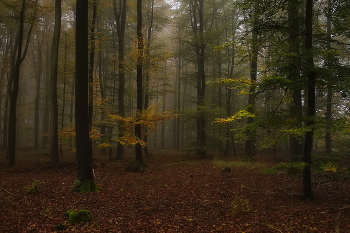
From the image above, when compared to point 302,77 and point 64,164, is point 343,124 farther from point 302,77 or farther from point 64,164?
point 64,164

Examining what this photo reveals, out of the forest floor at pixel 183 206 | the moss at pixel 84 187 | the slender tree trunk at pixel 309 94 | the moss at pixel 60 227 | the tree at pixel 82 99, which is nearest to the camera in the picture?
the moss at pixel 60 227

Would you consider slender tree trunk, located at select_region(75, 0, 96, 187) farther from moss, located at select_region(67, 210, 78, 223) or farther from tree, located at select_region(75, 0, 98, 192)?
moss, located at select_region(67, 210, 78, 223)

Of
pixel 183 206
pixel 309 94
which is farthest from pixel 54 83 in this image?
pixel 309 94

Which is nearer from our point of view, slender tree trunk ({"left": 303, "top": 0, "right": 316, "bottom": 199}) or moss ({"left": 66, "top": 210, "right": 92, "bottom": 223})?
moss ({"left": 66, "top": 210, "right": 92, "bottom": 223})

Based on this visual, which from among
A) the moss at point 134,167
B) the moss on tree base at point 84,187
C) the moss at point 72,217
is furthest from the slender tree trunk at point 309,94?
the moss at point 134,167

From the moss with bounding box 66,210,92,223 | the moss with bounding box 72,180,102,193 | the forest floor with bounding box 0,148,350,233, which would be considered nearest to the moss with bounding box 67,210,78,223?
the moss with bounding box 66,210,92,223

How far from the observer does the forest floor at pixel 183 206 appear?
5.36 m

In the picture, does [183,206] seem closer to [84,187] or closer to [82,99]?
[84,187]

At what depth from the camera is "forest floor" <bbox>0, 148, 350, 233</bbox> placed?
5.36 m

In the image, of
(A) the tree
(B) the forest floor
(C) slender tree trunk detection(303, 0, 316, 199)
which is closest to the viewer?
(B) the forest floor

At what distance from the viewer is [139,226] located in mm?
5457

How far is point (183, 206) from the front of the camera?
23.4ft

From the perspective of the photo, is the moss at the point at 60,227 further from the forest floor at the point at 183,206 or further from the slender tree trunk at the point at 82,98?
the slender tree trunk at the point at 82,98

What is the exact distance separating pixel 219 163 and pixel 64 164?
975cm
